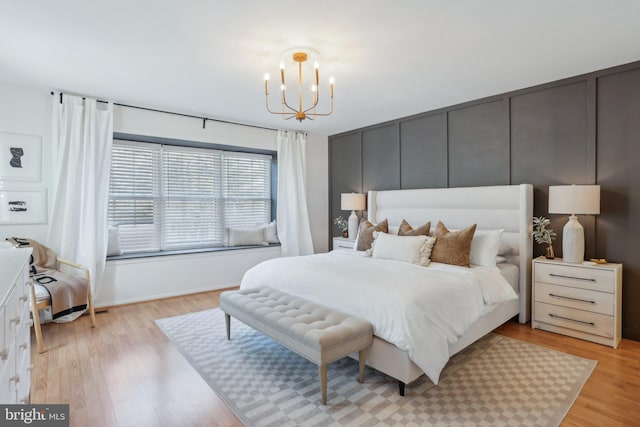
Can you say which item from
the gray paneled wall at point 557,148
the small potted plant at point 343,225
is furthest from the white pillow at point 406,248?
the small potted plant at point 343,225

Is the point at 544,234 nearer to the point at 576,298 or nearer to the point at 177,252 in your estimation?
the point at 576,298

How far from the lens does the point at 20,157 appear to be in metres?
3.62

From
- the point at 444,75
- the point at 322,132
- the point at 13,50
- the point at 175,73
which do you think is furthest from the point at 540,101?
the point at 13,50

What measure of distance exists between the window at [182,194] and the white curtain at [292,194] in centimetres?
45

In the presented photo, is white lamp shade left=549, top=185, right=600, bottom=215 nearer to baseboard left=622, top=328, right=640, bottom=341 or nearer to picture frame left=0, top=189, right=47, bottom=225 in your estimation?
baseboard left=622, top=328, right=640, bottom=341

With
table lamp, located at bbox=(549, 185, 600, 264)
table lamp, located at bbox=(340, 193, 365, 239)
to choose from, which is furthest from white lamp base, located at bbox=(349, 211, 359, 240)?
table lamp, located at bbox=(549, 185, 600, 264)

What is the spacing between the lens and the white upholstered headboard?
3.51 m

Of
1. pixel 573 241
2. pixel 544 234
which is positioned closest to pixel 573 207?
pixel 573 241

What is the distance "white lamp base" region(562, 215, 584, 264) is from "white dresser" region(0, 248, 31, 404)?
394 cm

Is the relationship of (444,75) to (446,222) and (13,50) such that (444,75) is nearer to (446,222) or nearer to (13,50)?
(446,222)

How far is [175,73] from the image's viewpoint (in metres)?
3.23

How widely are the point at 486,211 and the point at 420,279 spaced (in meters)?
1.70

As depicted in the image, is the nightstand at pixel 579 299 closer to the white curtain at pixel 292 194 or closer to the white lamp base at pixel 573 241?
the white lamp base at pixel 573 241

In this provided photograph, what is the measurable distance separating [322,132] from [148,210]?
10.1 feet
